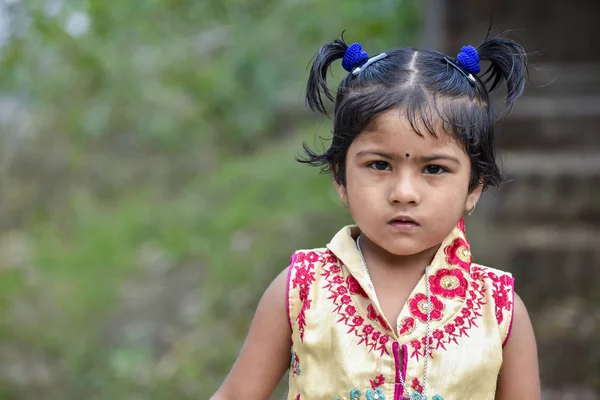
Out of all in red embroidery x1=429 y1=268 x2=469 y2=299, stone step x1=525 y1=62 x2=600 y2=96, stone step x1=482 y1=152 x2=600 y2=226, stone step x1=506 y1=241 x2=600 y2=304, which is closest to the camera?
red embroidery x1=429 y1=268 x2=469 y2=299

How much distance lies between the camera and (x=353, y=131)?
200cm

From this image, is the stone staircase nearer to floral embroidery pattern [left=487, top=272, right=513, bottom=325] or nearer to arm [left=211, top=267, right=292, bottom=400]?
floral embroidery pattern [left=487, top=272, right=513, bottom=325]

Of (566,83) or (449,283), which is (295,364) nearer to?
(449,283)

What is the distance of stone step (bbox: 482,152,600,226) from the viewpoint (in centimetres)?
462

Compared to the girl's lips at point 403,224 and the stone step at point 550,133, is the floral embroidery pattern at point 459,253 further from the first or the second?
the stone step at point 550,133

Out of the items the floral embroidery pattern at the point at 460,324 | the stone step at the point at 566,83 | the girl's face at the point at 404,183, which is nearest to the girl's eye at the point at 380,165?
the girl's face at the point at 404,183

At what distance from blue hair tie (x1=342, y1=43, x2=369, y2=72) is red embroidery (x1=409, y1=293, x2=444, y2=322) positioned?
0.50 m

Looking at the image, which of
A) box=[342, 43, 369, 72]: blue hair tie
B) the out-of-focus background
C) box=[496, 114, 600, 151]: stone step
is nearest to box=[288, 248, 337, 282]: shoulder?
box=[342, 43, 369, 72]: blue hair tie

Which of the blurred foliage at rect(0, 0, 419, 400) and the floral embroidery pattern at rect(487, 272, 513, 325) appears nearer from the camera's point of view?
the floral embroidery pattern at rect(487, 272, 513, 325)

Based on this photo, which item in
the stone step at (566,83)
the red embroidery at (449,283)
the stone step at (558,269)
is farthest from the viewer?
the stone step at (566,83)

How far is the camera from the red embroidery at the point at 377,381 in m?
1.95

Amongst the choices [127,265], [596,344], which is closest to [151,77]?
[127,265]

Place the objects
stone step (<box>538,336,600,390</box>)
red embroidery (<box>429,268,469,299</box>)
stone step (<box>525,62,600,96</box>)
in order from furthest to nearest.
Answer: stone step (<box>525,62,600,96</box>) < stone step (<box>538,336,600,390</box>) < red embroidery (<box>429,268,469,299</box>)

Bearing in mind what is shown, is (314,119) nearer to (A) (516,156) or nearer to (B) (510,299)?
(A) (516,156)
